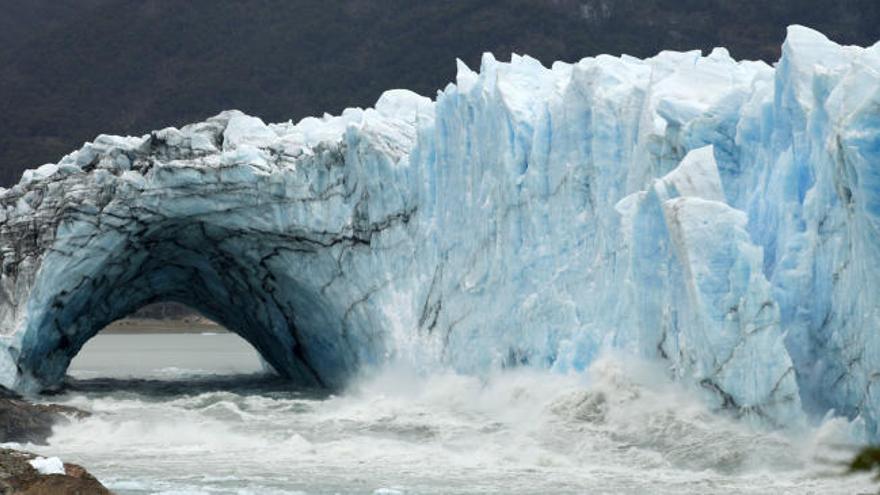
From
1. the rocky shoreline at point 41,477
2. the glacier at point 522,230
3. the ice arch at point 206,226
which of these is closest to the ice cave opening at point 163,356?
the glacier at point 522,230

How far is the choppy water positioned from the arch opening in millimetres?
1214

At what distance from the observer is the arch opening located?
19484mm

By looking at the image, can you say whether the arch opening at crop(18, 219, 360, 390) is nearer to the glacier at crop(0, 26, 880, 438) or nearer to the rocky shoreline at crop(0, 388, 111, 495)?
the glacier at crop(0, 26, 880, 438)

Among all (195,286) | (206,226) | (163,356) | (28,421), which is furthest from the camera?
(163,356)

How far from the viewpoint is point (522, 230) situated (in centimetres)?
1653

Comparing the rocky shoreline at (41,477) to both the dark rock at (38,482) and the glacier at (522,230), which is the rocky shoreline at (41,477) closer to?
the dark rock at (38,482)

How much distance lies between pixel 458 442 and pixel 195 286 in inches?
413

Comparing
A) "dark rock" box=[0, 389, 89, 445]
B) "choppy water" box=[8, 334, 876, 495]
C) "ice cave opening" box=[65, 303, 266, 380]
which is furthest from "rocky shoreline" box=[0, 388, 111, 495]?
"ice cave opening" box=[65, 303, 266, 380]

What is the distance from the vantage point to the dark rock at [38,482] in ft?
30.6

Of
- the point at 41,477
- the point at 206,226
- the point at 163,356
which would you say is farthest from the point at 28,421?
the point at 163,356

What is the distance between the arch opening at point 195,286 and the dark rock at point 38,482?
9.65 m

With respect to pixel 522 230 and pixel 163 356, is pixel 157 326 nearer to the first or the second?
pixel 163 356

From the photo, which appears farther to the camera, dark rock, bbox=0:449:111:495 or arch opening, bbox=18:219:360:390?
arch opening, bbox=18:219:360:390

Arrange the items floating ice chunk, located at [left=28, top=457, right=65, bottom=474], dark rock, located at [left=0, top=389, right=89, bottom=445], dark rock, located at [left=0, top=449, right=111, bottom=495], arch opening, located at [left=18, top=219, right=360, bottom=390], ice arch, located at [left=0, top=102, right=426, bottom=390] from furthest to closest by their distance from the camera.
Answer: arch opening, located at [left=18, top=219, right=360, bottom=390] < ice arch, located at [left=0, top=102, right=426, bottom=390] < dark rock, located at [left=0, top=389, right=89, bottom=445] < floating ice chunk, located at [left=28, top=457, right=65, bottom=474] < dark rock, located at [left=0, top=449, right=111, bottom=495]
